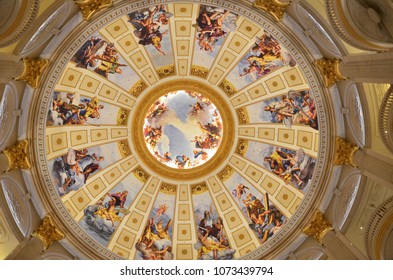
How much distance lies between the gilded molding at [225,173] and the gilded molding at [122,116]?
197 inches

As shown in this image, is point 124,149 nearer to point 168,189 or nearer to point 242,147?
point 168,189

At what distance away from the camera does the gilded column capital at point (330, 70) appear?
12229mm

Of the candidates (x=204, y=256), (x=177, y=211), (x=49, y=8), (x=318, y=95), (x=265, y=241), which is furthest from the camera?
(x=177, y=211)

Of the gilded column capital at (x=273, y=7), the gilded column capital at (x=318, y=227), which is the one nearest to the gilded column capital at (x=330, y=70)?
the gilded column capital at (x=273, y=7)

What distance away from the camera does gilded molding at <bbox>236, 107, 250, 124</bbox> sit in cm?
1922

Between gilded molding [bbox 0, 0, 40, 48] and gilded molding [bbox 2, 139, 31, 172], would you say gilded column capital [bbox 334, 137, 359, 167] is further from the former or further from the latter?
gilded molding [bbox 2, 139, 31, 172]

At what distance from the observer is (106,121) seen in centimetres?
1895

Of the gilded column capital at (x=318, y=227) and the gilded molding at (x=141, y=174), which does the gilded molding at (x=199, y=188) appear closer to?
the gilded molding at (x=141, y=174)

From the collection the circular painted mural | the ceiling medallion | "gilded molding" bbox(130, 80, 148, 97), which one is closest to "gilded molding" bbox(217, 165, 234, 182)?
the ceiling medallion

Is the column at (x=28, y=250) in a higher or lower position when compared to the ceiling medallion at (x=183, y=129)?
lower

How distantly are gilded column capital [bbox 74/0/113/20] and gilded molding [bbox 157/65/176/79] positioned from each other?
6.11 m

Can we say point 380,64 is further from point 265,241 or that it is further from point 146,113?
point 146,113

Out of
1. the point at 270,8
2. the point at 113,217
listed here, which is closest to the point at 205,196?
the point at 113,217

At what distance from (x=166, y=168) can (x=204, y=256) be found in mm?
4442
